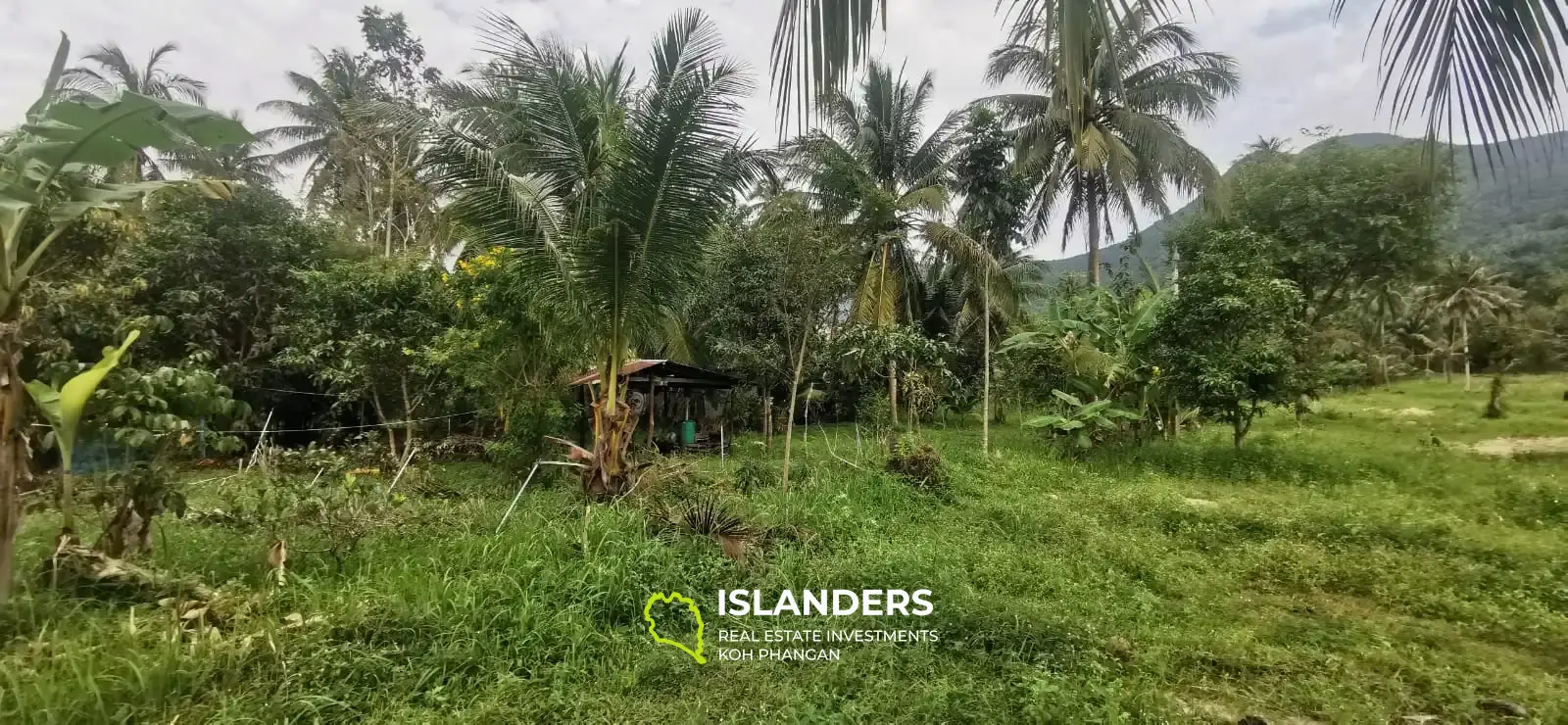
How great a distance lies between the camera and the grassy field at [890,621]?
2797mm

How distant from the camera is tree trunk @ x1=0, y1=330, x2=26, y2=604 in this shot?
2854mm

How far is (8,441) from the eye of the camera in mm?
2855

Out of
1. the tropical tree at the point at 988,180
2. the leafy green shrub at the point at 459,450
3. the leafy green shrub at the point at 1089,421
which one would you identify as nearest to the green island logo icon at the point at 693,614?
the leafy green shrub at the point at 459,450

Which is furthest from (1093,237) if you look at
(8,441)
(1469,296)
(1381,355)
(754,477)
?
(1381,355)

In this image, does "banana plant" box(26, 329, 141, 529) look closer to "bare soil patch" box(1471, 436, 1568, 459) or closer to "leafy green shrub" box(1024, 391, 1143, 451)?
"leafy green shrub" box(1024, 391, 1143, 451)

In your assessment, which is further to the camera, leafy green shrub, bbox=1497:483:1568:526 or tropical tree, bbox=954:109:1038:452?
tropical tree, bbox=954:109:1038:452

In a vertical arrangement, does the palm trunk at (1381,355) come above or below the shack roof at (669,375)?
above

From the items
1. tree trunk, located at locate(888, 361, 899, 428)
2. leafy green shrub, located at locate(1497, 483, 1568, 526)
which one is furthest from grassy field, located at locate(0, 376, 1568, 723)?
tree trunk, located at locate(888, 361, 899, 428)

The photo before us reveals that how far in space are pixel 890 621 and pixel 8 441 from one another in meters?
4.32

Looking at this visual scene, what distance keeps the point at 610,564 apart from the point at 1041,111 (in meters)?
13.8

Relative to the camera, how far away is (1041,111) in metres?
14.0

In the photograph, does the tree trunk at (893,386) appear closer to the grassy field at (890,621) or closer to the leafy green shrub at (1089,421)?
the leafy green shrub at (1089,421)

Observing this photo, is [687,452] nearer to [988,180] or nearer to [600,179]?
[600,179]

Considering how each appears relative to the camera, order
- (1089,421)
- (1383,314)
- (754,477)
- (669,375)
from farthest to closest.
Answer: (1383,314), (669,375), (1089,421), (754,477)
